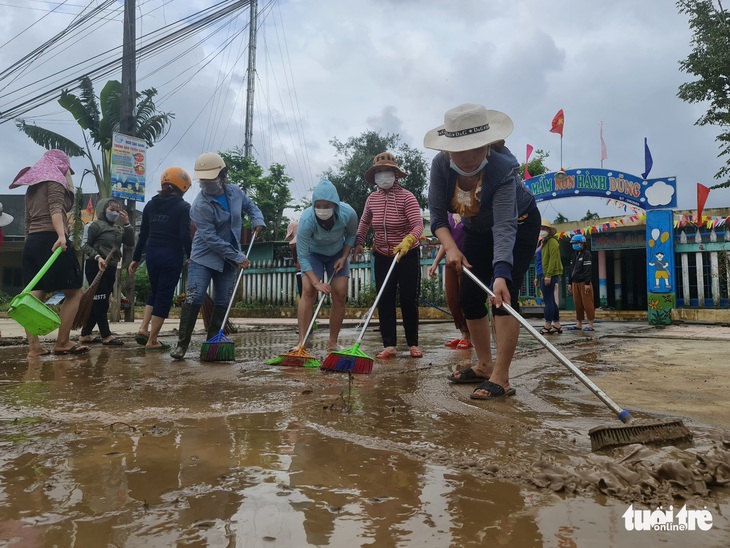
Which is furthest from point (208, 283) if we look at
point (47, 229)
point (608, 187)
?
point (608, 187)

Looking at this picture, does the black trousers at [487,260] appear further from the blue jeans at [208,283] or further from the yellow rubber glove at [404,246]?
the blue jeans at [208,283]

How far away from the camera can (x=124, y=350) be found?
500 centimetres

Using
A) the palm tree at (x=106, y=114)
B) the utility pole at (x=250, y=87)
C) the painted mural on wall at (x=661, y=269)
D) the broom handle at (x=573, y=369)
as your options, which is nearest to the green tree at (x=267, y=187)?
the utility pole at (x=250, y=87)

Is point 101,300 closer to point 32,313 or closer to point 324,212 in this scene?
point 32,313

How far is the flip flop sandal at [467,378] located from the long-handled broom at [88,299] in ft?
12.9

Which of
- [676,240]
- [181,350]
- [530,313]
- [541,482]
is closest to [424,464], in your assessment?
[541,482]

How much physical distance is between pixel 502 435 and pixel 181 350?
9.94 feet

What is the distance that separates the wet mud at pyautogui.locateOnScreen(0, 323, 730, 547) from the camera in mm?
1168

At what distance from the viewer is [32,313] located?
4004 millimetres

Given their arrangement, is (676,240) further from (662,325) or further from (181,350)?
(181,350)

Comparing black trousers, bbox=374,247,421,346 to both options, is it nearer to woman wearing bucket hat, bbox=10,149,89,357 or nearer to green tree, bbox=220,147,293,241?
woman wearing bucket hat, bbox=10,149,89,357

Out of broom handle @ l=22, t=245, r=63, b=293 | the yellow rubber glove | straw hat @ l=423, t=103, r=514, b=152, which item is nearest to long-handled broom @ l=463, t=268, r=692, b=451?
straw hat @ l=423, t=103, r=514, b=152

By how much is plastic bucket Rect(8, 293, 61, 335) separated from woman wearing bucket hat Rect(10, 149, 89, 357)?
1.03ft

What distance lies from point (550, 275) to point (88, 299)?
5720mm
